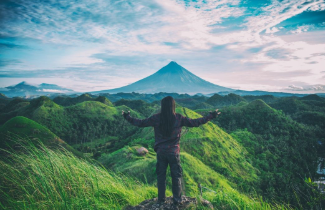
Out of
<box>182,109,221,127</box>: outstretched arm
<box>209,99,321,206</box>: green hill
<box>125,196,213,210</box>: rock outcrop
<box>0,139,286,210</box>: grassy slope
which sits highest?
<box>182,109,221,127</box>: outstretched arm

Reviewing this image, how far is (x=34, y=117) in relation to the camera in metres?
53.3

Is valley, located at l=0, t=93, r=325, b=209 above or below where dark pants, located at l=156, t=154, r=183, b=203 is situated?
below

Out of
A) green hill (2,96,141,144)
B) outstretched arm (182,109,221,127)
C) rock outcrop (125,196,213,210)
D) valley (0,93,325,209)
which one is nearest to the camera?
rock outcrop (125,196,213,210)

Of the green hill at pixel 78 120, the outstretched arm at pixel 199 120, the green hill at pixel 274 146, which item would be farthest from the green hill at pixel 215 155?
the green hill at pixel 78 120

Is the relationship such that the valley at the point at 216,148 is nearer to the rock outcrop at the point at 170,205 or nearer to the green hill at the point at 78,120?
the rock outcrop at the point at 170,205

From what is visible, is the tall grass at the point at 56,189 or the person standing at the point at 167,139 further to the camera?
the person standing at the point at 167,139

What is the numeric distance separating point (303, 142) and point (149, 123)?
1910 inches

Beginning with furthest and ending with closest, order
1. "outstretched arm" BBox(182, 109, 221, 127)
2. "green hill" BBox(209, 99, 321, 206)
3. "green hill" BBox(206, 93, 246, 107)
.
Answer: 1. "green hill" BBox(206, 93, 246, 107)
2. "green hill" BBox(209, 99, 321, 206)
3. "outstretched arm" BBox(182, 109, 221, 127)

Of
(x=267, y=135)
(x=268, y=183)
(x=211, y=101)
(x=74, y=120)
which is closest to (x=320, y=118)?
(x=267, y=135)

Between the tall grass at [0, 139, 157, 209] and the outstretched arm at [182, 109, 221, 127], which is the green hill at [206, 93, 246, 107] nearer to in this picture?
the outstretched arm at [182, 109, 221, 127]

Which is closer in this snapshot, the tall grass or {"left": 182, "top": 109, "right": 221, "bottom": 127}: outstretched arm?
the tall grass

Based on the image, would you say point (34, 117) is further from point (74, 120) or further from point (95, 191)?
point (95, 191)

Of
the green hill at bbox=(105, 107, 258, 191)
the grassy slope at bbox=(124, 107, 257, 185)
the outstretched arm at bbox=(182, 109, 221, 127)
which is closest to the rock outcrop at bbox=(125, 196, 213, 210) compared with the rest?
the outstretched arm at bbox=(182, 109, 221, 127)

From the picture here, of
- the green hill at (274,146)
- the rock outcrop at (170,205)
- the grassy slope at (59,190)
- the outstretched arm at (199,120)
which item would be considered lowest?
the green hill at (274,146)
